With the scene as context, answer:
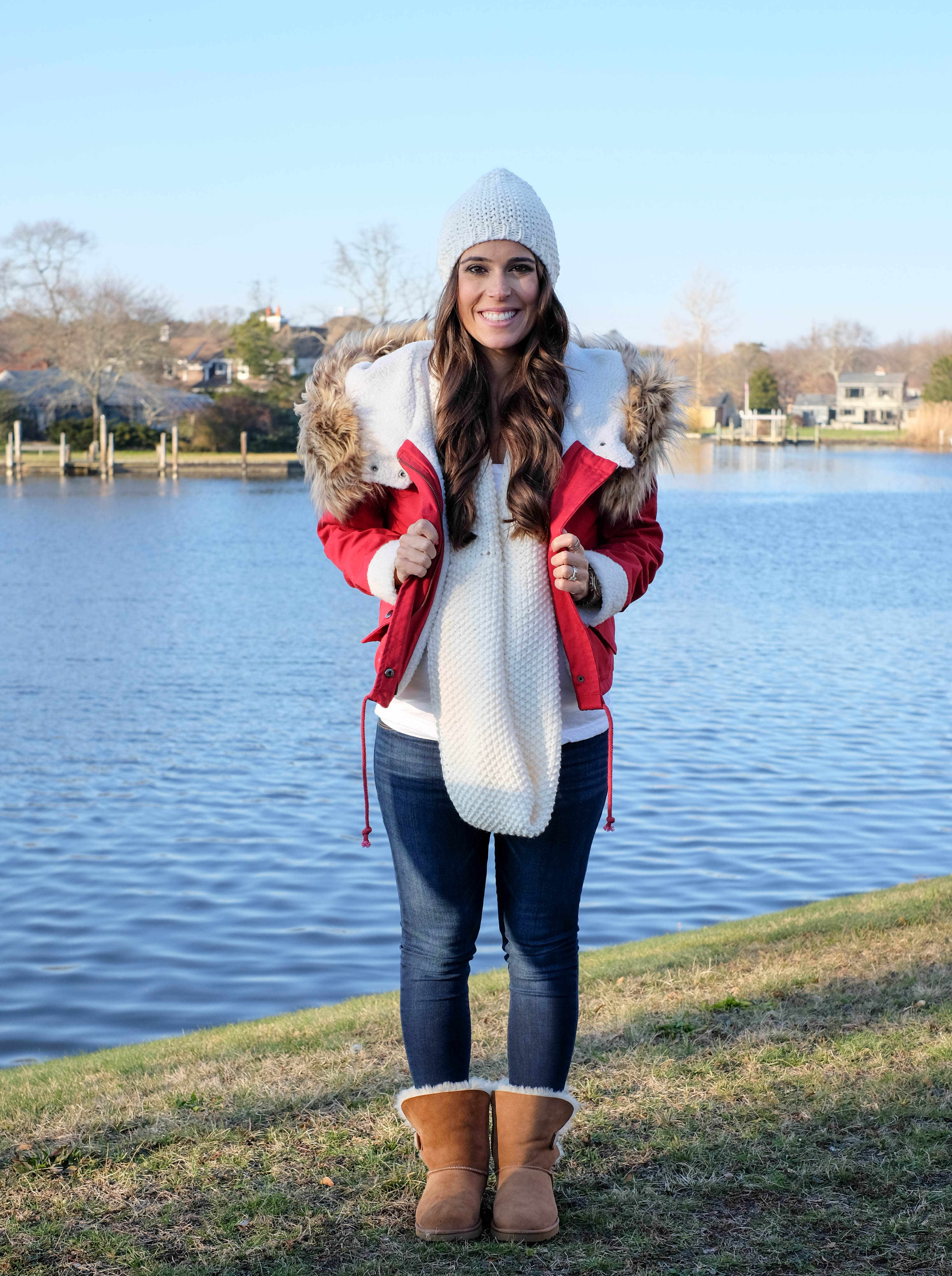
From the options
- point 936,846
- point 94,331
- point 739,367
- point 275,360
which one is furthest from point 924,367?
point 936,846

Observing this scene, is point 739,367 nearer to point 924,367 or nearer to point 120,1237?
point 924,367

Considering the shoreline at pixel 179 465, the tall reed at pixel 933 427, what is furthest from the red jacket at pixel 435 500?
the tall reed at pixel 933 427

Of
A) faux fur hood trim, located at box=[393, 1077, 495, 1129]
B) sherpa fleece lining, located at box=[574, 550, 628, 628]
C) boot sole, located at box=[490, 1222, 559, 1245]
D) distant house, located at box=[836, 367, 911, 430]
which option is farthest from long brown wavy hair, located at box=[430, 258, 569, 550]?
distant house, located at box=[836, 367, 911, 430]

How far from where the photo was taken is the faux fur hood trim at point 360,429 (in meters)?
2.83

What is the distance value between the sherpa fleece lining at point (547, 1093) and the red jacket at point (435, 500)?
1.91 ft

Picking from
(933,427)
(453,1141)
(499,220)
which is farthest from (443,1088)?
(933,427)

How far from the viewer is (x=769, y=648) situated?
18.2 metres

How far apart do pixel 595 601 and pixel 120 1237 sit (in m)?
1.61

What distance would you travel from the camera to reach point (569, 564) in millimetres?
2674

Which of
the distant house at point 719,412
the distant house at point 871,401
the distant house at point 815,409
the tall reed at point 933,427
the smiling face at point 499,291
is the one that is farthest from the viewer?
the distant house at point 815,409

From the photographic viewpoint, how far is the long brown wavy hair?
2.73m

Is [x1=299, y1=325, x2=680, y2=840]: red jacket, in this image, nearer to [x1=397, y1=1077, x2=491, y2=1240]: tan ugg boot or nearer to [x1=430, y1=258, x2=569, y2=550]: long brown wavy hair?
[x1=430, y1=258, x2=569, y2=550]: long brown wavy hair

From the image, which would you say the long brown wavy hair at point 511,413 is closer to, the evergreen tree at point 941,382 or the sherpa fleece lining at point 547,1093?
the sherpa fleece lining at point 547,1093

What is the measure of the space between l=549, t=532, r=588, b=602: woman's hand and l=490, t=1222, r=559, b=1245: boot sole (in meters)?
1.28
